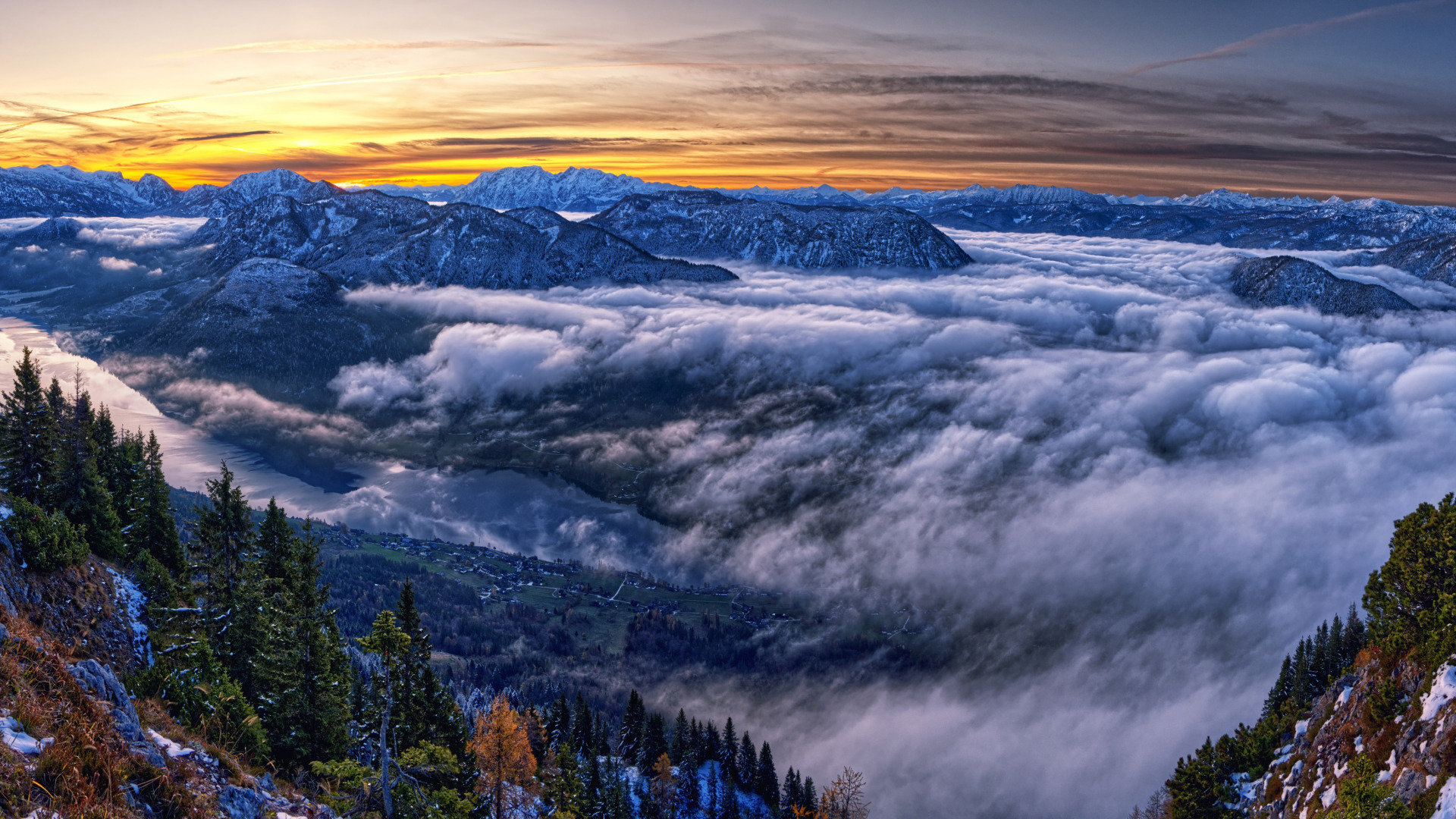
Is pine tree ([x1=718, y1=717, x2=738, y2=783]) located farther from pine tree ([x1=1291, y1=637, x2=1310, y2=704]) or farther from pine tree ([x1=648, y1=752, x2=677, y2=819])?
pine tree ([x1=1291, y1=637, x2=1310, y2=704])

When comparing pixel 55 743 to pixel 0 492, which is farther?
pixel 0 492

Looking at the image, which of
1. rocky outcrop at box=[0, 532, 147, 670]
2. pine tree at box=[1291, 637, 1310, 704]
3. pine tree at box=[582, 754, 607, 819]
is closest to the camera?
rocky outcrop at box=[0, 532, 147, 670]

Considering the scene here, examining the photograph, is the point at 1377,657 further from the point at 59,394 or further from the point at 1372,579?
the point at 59,394

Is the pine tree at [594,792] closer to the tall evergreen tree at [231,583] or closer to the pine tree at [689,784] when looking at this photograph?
the pine tree at [689,784]

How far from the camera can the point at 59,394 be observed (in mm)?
90250

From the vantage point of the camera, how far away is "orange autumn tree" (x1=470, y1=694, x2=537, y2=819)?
185ft

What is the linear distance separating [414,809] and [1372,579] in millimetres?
87600

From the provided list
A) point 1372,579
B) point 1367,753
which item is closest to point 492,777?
point 1367,753

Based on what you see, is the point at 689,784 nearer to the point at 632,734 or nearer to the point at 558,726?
the point at 632,734

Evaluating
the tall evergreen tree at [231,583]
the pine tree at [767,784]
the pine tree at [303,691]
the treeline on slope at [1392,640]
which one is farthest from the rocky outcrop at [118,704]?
the pine tree at [767,784]

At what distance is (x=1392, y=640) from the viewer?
210 ft

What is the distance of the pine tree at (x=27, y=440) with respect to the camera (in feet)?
210

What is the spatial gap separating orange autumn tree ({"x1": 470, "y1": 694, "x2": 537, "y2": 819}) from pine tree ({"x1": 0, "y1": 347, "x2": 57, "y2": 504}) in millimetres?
45595

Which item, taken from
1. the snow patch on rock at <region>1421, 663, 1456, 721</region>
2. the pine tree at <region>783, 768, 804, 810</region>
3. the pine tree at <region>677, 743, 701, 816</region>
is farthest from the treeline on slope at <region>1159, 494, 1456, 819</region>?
the pine tree at <region>677, 743, 701, 816</region>
